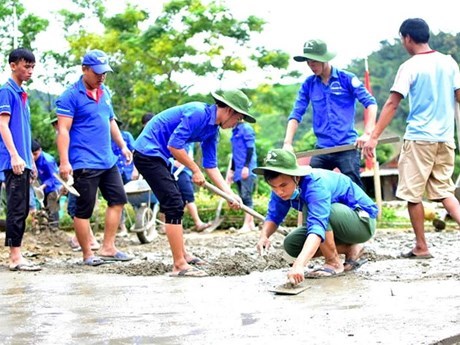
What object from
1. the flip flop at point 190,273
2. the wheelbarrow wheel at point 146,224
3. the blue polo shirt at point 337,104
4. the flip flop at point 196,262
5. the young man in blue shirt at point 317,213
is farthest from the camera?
the wheelbarrow wheel at point 146,224

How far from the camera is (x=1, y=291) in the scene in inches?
239

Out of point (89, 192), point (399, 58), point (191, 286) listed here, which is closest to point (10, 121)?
point (89, 192)

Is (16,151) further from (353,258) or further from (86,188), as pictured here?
(353,258)

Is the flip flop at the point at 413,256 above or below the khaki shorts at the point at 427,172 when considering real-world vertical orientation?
below

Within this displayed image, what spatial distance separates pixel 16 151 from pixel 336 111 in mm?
2736

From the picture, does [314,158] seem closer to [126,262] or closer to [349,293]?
[126,262]

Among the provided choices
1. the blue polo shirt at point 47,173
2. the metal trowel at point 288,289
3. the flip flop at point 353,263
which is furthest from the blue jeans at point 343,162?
the blue polo shirt at point 47,173

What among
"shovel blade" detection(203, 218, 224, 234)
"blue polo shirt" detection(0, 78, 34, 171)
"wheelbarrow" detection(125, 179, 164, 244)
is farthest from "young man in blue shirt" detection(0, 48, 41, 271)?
"shovel blade" detection(203, 218, 224, 234)

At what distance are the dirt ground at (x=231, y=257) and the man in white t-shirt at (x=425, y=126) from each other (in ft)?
1.66

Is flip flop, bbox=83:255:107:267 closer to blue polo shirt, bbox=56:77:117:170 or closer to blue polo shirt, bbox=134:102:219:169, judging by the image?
blue polo shirt, bbox=56:77:117:170

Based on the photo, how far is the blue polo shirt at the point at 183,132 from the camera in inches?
257

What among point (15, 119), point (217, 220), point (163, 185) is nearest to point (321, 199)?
point (163, 185)

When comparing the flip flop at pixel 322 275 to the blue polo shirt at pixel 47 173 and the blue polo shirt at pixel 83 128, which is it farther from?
the blue polo shirt at pixel 47 173

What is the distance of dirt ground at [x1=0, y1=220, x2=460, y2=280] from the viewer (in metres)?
6.55
